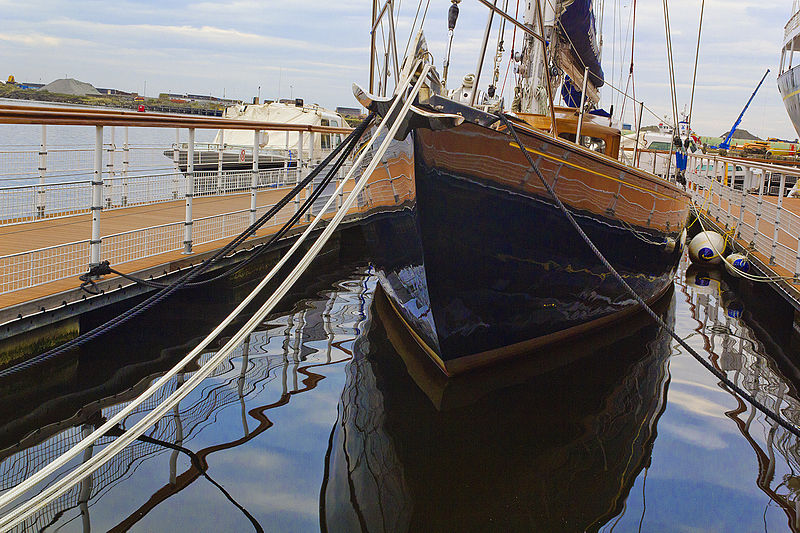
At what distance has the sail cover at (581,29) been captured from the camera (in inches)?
305

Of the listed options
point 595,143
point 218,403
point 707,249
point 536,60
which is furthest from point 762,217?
point 218,403

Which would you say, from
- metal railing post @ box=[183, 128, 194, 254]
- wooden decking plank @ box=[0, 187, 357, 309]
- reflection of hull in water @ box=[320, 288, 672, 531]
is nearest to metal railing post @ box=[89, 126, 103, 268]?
wooden decking plank @ box=[0, 187, 357, 309]

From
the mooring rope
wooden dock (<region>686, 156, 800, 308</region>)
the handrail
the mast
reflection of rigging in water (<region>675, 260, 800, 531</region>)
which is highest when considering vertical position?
the mast

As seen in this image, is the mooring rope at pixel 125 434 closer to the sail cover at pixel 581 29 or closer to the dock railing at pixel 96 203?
the dock railing at pixel 96 203

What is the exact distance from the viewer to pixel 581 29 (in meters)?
8.05

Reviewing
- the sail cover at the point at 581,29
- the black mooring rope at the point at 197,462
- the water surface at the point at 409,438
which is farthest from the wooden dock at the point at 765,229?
the black mooring rope at the point at 197,462

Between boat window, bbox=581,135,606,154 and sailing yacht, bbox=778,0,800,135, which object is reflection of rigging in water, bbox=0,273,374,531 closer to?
boat window, bbox=581,135,606,154

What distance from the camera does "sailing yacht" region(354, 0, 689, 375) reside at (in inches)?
189

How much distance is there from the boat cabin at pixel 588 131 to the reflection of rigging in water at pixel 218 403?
2927 millimetres

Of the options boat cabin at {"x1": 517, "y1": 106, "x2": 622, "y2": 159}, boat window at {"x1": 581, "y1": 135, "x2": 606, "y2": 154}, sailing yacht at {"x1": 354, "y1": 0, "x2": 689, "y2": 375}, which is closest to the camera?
sailing yacht at {"x1": 354, "y1": 0, "x2": 689, "y2": 375}

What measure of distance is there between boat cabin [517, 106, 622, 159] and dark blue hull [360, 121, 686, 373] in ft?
4.42

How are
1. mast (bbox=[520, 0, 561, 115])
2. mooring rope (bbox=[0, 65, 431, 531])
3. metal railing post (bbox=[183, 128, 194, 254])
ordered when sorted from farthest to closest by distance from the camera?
mast (bbox=[520, 0, 561, 115]), metal railing post (bbox=[183, 128, 194, 254]), mooring rope (bbox=[0, 65, 431, 531])

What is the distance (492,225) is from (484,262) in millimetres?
291

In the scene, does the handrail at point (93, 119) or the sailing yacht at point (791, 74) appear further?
the sailing yacht at point (791, 74)
